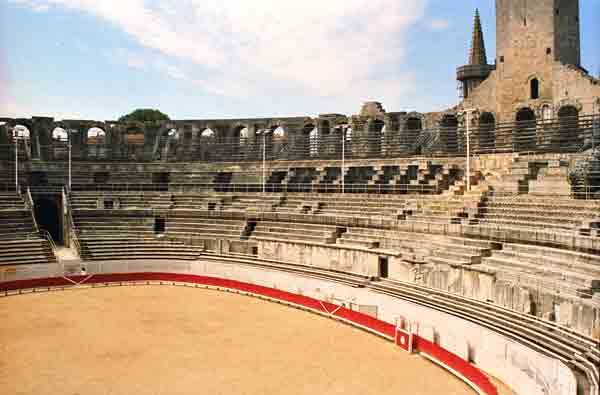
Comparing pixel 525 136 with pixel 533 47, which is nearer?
pixel 525 136

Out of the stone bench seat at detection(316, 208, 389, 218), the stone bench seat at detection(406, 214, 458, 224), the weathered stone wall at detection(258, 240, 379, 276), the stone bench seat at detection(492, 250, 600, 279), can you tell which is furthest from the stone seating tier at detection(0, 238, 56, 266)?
the stone bench seat at detection(492, 250, 600, 279)

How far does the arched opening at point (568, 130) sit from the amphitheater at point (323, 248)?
5.3 inches

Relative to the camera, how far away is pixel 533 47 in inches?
1494

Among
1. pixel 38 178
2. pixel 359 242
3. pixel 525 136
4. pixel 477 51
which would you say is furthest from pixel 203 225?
pixel 477 51

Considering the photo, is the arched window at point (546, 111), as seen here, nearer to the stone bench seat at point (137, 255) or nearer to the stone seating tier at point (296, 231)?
the stone seating tier at point (296, 231)

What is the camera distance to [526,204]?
2498cm

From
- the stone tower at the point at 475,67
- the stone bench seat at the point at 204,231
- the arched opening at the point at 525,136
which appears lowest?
the stone bench seat at the point at 204,231

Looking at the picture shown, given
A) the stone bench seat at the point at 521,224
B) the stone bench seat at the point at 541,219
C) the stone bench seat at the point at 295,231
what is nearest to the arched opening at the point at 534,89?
the stone bench seat at the point at 541,219

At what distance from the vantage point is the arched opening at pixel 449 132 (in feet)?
129

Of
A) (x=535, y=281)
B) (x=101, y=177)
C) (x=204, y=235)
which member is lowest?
(x=535, y=281)

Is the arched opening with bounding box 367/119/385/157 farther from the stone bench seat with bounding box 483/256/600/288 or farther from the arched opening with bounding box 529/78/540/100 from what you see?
the stone bench seat with bounding box 483/256/600/288

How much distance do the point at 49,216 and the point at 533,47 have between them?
3646cm

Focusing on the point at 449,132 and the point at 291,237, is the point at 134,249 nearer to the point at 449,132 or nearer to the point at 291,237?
the point at 291,237

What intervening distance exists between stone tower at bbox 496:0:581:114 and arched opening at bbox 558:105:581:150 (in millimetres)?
1546
